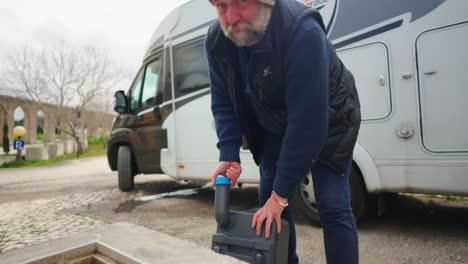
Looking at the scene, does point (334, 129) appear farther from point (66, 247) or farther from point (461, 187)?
point (461, 187)

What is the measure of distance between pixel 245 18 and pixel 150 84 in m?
3.99

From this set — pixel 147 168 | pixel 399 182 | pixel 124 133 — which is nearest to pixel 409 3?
pixel 399 182

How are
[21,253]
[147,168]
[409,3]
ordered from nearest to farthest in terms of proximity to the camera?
[21,253] < [409,3] < [147,168]

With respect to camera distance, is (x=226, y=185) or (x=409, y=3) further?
(x=409, y=3)

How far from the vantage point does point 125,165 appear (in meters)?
5.36

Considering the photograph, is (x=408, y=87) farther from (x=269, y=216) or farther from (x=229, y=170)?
(x=269, y=216)

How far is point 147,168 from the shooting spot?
4.98 metres

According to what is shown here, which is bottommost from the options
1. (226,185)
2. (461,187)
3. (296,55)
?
(461,187)

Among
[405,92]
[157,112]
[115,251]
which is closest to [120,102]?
[157,112]

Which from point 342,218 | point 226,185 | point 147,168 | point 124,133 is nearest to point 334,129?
point 342,218

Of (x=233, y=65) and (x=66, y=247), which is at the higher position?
(x=233, y=65)

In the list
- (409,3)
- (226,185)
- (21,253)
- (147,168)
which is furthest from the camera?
(147,168)

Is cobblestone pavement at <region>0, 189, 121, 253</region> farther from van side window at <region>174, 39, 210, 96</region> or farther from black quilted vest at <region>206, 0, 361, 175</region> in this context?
black quilted vest at <region>206, 0, 361, 175</region>

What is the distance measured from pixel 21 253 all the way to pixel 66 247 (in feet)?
0.50
